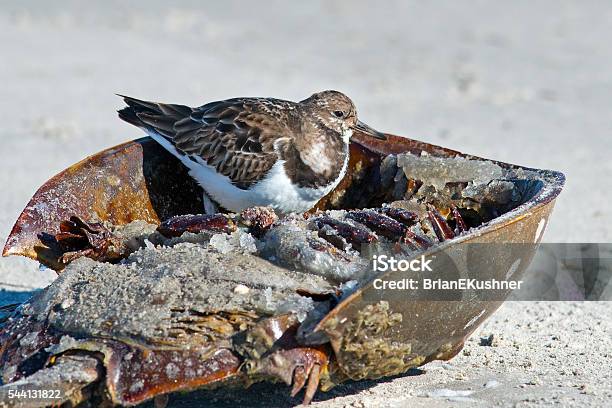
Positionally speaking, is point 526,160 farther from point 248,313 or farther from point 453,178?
point 248,313

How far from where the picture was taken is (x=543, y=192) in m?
3.65

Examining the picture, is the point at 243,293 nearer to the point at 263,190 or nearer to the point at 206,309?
the point at 206,309

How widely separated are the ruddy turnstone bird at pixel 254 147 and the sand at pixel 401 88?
36.3 inches

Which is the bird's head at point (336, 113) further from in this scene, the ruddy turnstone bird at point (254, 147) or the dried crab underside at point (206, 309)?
the dried crab underside at point (206, 309)

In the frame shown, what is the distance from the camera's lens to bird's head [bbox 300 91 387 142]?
4.96m

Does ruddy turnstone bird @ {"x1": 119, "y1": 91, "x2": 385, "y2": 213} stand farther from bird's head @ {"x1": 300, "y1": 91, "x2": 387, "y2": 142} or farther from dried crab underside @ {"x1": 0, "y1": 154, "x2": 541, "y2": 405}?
dried crab underside @ {"x1": 0, "y1": 154, "x2": 541, "y2": 405}

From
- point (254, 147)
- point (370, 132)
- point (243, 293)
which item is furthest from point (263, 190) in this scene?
point (243, 293)

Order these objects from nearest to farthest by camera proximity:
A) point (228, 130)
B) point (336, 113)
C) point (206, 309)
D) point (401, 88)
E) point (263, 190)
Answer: point (206, 309) < point (263, 190) < point (228, 130) < point (336, 113) < point (401, 88)

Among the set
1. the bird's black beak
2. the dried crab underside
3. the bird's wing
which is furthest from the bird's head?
the dried crab underside

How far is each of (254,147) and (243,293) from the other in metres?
1.71

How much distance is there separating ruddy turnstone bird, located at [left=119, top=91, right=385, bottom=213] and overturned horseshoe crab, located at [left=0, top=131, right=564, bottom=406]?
1.90 ft

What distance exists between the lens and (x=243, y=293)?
3123 millimetres

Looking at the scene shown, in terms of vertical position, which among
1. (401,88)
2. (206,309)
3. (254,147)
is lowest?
(206,309)

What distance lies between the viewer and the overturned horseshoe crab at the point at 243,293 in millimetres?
2943
